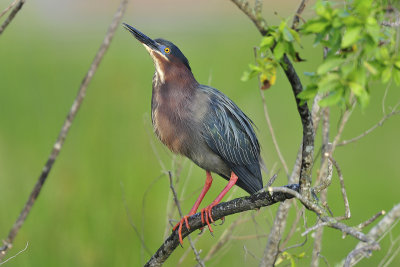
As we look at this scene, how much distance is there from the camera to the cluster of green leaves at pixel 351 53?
1742 mm

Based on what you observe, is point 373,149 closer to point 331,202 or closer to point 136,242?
point 331,202

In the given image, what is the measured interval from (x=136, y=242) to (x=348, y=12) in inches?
115

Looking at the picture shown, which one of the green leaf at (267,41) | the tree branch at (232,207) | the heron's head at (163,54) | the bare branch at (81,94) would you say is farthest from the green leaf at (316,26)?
the heron's head at (163,54)

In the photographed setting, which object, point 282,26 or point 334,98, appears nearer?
point 334,98

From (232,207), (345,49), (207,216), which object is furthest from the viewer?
(207,216)

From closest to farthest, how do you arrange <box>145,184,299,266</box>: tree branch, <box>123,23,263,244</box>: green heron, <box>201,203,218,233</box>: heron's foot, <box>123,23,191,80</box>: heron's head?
<box>145,184,299,266</box>: tree branch < <box>201,203,218,233</box>: heron's foot < <box>123,23,263,244</box>: green heron < <box>123,23,191,80</box>: heron's head

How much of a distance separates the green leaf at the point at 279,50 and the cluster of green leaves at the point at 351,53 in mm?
77

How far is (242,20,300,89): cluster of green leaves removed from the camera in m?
1.89

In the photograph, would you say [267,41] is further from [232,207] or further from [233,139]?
[233,139]

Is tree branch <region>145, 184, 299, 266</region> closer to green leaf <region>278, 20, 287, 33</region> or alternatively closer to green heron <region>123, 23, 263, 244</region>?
green heron <region>123, 23, 263, 244</region>

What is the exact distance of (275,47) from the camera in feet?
6.28

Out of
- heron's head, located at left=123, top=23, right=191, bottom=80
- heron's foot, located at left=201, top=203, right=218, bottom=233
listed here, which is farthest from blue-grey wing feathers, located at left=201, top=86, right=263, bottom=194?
heron's foot, located at left=201, top=203, right=218, bottom=233

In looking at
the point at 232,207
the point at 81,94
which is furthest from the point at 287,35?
the point at 232,207

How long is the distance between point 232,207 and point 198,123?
829 millimetres
